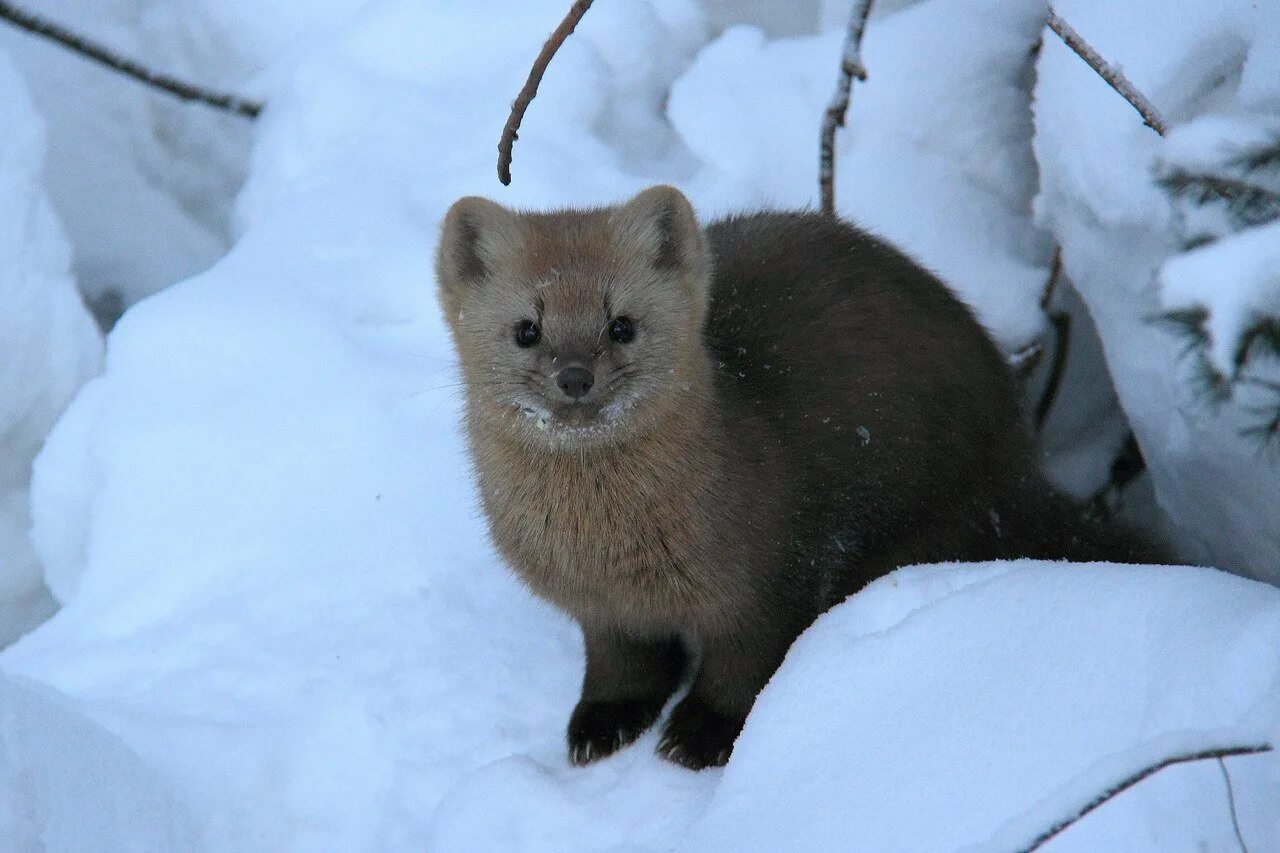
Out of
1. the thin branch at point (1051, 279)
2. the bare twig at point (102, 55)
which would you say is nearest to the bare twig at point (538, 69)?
the bare twig at point (102, 55)

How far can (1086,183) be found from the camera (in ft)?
9.73

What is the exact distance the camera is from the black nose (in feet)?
7.64

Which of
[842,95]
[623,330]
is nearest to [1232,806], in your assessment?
[623,330]

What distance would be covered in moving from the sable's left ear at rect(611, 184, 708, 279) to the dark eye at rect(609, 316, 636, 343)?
157mm

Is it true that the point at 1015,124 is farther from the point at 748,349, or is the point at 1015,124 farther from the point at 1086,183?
the point at 748,349

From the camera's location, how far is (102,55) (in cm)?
290

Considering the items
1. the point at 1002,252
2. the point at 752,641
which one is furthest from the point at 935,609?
the point at 1002,252

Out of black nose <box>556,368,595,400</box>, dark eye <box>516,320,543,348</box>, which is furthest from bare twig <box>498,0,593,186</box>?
black nose <box>556,368,595,400</box>

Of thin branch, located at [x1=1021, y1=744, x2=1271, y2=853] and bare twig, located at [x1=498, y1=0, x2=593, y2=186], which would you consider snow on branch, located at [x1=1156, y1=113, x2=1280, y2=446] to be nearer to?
thin branch, located at [x1=1021, y1=744, x2=1271, y2=853]

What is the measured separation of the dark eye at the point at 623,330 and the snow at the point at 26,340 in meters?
2.36

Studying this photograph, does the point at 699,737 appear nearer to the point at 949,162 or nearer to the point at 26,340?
the point at 949,162

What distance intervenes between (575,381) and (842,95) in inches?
58.9

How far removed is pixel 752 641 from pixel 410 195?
2243 mm

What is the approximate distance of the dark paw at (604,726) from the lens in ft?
8.66
